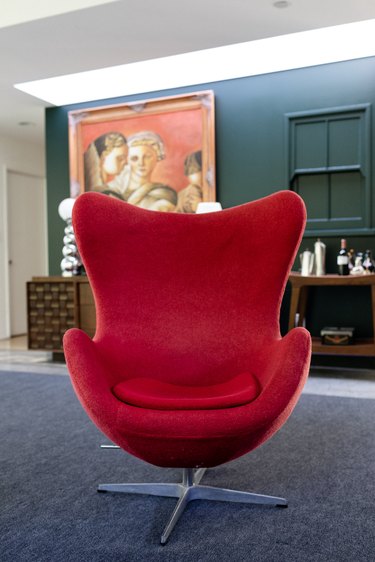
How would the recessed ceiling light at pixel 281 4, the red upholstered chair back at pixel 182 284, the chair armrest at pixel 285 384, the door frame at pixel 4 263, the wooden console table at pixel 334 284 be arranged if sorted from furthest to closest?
the door frame at pixel 4 263 < the wooden console table at pixel 334 284 < the recessed ceiling light at pixel 281 4 < the red upholstered chair back at pixel 182 284 < the chair armrest at pixel 285 384

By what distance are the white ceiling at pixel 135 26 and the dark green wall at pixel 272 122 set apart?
77 cm

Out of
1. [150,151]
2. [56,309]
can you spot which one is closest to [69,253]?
[56,309]

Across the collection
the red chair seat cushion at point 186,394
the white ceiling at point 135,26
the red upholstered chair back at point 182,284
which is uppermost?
the white ceiling at point 135,26

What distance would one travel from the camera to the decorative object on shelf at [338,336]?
14.1ft

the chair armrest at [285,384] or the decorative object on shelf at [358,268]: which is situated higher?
the decorative object on shelf at [358,268]

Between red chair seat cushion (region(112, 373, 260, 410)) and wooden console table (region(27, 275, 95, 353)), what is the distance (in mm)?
2870

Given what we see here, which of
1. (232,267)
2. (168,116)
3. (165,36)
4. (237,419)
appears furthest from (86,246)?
(168,116)

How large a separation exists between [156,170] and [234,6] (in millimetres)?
1937

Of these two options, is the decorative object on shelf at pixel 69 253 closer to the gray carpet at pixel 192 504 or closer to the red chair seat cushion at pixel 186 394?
the gray carpet at pixel 192 504

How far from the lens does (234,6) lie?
363cm

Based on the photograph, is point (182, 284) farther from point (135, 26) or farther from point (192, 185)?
point (192, 185)

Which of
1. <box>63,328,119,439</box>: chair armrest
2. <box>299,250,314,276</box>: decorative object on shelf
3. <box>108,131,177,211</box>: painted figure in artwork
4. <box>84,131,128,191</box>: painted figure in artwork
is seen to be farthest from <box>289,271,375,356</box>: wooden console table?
<box>63,328,119,439</box>: chair armrest

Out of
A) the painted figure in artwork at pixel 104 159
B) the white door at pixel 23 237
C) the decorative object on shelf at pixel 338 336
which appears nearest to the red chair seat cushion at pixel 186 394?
the decorative object on shelf at pixel 338 336

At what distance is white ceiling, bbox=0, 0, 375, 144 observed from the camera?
364 cm
